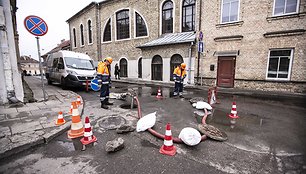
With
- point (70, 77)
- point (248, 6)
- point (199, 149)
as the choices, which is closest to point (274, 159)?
point (199, 149)

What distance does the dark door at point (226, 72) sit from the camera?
1170 cm

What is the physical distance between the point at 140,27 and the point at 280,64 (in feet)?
48.0

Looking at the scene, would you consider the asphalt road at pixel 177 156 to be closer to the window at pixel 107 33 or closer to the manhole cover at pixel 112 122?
the manhole cover at pixel 112 122

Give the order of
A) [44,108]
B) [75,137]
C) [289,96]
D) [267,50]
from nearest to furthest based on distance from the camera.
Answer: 1. [75,137]
2. [44,108]
3. [289,96]
4. [267,50]

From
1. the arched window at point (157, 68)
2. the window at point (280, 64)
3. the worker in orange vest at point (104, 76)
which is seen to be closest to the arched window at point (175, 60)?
the arched window at point (157, 68)

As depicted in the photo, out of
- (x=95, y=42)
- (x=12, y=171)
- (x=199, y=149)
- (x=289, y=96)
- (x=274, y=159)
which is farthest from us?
(x=95, y=42)

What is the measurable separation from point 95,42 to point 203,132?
900 inches

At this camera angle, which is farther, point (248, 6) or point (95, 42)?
Result: point (95, 42)

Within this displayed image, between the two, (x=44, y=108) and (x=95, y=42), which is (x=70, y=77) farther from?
(x=95, y=42)

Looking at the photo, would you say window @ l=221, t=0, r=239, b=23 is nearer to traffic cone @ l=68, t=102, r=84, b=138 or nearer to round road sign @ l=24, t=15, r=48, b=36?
round road sign @ l=24, t=15, r=48, b=36

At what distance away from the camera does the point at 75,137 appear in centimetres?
338

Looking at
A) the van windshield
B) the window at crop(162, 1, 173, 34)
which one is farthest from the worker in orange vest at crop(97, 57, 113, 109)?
the window at crop(162, 1, 173, 34)

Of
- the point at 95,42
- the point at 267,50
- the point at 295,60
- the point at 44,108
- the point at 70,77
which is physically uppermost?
the point at 95,42

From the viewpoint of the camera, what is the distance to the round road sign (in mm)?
5262
